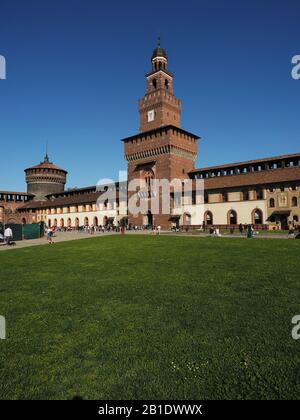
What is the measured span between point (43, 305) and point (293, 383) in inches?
190

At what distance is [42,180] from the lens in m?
82.2

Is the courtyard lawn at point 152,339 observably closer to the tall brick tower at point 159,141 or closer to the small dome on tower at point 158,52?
the tall brick tower at point 159,141

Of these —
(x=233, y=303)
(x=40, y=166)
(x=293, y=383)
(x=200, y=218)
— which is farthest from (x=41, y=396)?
(x=40, y=166)

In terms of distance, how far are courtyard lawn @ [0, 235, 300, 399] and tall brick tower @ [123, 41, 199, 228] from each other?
40690 millimetres

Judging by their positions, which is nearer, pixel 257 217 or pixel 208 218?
pixel 257 217

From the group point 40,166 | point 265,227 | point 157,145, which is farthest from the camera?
point 40,166

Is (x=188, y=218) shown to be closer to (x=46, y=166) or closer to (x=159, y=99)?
(x=159, y=99)

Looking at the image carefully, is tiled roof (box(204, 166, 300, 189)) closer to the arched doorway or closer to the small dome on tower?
the arched doorway

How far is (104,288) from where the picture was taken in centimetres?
739

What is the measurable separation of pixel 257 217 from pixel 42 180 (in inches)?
2480

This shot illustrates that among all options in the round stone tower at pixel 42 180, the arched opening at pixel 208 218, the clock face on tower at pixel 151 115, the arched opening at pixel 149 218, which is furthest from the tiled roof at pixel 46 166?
the arched opening at pixel 208 218

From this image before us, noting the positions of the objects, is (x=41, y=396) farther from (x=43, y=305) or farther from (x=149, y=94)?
(x=149, y=94)

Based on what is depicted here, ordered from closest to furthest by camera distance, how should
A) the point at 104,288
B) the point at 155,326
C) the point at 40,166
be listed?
the point at 155,326
the point at 104,288
the point at 40,166

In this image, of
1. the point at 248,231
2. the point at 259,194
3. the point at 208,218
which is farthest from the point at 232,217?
the point at 248,231
